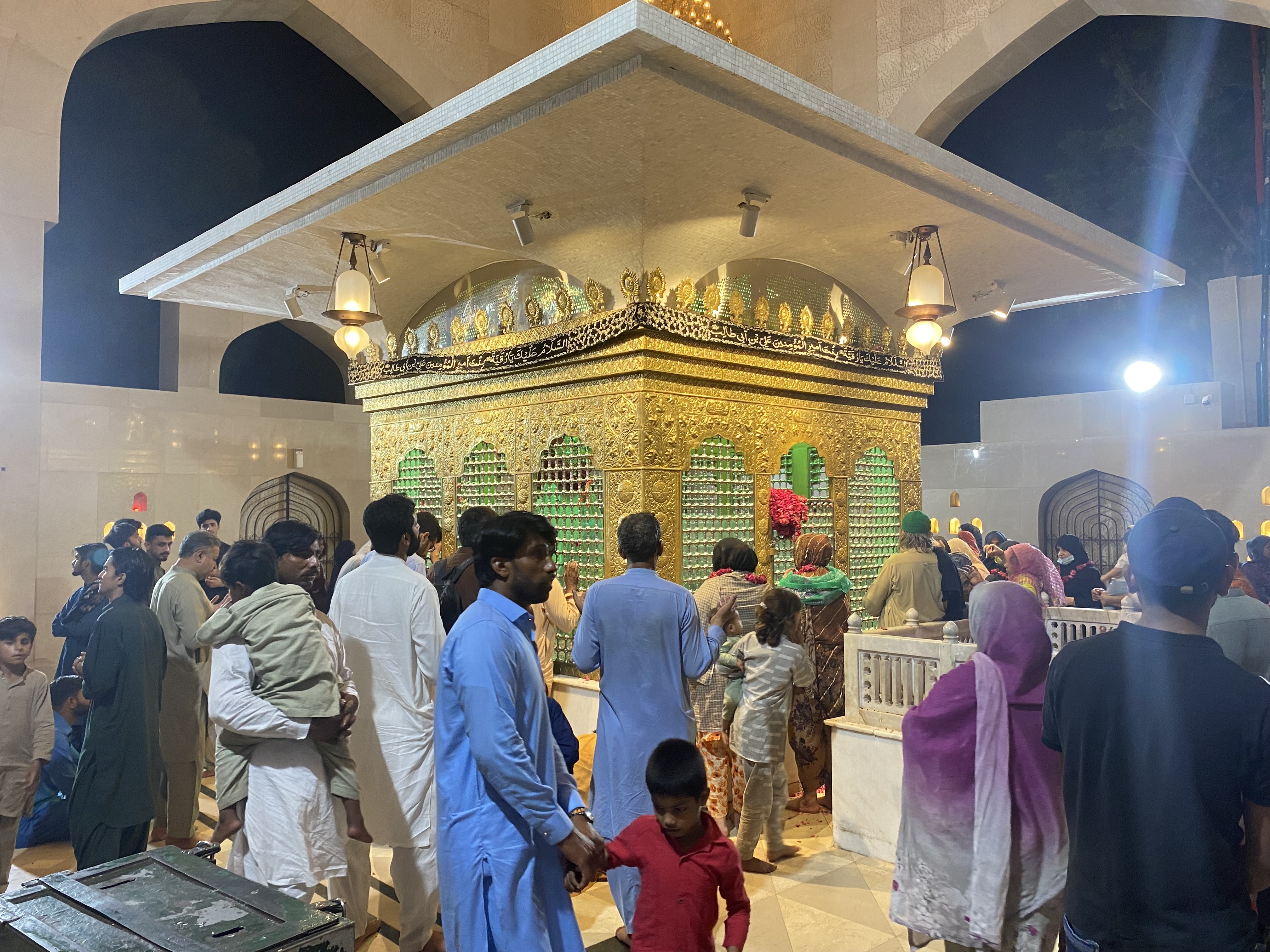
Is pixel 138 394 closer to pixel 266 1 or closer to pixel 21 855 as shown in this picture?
pixel 266 1

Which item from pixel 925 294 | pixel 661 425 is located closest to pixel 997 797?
pixel 661 425

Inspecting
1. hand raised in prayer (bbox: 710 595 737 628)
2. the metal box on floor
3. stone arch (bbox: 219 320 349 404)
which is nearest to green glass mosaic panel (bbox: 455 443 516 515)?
hand raised in prayer (bbox: 710 595 737 628)

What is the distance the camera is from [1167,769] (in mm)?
1788

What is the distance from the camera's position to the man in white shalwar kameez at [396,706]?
3492 mm

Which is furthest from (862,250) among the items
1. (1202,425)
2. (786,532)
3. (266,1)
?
(1202,425)

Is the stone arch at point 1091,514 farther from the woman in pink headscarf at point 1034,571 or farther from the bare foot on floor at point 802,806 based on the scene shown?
the bare foot on floor at point 802,806

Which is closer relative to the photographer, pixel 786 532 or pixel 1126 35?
pixel 786 532

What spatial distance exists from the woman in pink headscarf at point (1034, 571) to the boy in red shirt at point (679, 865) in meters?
5.11

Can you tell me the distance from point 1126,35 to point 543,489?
12.2 meters

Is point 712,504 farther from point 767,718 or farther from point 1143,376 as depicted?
point 1143,376

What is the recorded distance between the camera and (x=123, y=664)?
12.6 feet

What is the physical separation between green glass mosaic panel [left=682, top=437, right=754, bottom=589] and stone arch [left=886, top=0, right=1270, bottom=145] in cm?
450

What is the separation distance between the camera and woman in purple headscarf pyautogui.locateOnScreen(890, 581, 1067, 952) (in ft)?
8.18

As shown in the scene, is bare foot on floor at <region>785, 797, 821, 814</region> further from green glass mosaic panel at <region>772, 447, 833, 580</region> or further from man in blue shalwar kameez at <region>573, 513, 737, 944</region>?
green glass mosaic panel at <region>772, 447, 833, 580</region>
